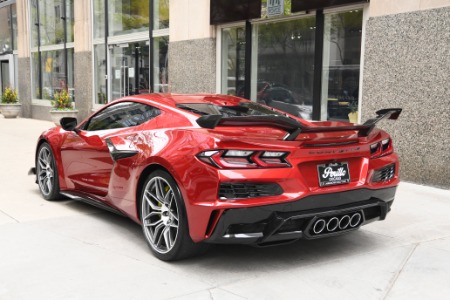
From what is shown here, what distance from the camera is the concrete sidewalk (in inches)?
141

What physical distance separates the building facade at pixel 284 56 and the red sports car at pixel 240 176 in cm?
316

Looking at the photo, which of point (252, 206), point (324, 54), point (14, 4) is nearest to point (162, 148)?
point (252, 206)

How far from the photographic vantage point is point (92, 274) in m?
3.88

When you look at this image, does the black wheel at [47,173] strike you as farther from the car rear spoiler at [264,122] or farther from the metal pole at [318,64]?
the metal pole at [318,64]

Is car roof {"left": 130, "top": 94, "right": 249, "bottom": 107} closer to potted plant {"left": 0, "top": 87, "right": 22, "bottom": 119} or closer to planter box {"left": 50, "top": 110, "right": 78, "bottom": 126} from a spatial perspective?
planter box {"left": 50, "top": 110, "right": 78, "bottom": 126}

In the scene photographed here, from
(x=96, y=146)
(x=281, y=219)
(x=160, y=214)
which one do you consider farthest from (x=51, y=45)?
(x=281, y=219)

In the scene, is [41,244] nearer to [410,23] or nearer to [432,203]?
[432,203]

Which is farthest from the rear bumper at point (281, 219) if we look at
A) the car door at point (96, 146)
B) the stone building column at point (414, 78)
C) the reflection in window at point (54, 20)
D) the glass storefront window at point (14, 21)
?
the glass storefront window at point (14, 21)

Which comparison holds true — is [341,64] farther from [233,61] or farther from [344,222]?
[344,222]

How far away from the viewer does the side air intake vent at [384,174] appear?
4.21m

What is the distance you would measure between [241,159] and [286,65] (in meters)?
6.70

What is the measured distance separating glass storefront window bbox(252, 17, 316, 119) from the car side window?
4.92 meters

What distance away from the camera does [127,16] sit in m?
15.1

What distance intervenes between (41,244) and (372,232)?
10.2 ft
